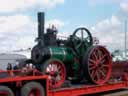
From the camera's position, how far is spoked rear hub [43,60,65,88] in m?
14.1

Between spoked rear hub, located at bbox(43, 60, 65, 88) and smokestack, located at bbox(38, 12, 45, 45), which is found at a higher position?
smokestack, located at bbox(38, 12, 45, 45)

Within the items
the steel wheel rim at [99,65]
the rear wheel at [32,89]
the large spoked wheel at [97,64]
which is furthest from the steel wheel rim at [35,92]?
the steel wheel rim at [99,65]

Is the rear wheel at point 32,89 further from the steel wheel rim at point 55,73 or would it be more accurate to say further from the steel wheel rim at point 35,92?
the steel wheel rim at point 55,73

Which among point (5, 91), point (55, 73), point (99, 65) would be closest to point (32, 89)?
point (5, 91)

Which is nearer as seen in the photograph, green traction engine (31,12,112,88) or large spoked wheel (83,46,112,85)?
green traction engine (31,12,112,88)

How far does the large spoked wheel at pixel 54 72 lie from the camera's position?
46.3ft

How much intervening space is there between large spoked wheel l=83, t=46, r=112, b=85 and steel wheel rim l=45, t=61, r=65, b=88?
147 centimetres

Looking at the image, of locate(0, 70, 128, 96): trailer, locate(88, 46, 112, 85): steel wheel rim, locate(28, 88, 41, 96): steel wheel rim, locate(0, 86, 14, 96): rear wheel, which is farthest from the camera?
locate(88, 46, 112, 85): steel wheel rim

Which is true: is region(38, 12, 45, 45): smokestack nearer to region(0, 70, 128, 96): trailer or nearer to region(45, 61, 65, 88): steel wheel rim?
region(45, 61, 65, 88): steel wheel rim

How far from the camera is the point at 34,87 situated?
41.3ft

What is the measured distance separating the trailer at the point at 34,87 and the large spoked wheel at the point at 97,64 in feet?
1.83

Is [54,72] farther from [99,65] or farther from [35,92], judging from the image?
[99,65]

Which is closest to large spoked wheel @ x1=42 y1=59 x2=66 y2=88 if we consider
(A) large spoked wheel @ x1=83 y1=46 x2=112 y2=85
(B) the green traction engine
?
(B) the green traction engine

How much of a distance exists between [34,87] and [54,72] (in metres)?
1.94
